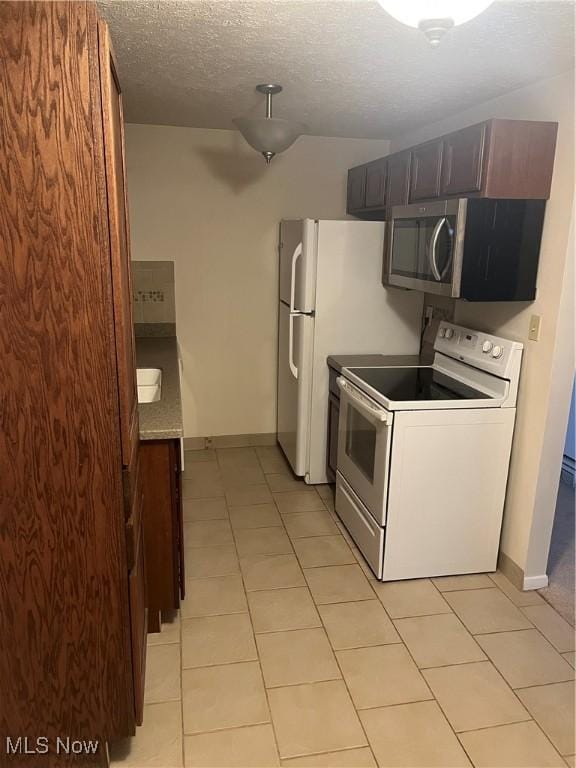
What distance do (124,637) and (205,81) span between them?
7.64 ft

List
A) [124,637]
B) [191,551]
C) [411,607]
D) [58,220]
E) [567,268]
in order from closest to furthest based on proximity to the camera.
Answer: [58,220] < [124,637] < [567,268] < [411,607] < [191,551]

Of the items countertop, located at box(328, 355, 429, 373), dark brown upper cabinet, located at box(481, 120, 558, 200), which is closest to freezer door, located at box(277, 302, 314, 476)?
countertop, located at box(328, 355, 429, 373)

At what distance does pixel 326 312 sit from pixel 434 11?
7.30 feet

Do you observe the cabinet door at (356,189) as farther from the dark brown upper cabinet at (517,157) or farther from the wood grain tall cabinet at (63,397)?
the wood grain tall cabinet at (63,397)

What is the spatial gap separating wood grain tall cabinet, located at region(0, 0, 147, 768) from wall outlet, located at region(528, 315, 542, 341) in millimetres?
1792

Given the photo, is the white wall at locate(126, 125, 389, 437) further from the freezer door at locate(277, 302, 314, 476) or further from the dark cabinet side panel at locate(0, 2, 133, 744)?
the dark cabinet side panel at locate(0, 2, 133, 744)

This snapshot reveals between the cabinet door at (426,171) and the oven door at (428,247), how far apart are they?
0.10 m

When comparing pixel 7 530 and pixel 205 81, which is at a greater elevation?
pixel 205 81

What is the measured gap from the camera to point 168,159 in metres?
3.79

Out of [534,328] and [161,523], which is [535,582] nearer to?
[534,328]

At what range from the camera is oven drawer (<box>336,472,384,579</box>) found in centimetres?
274

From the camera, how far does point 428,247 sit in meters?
2.74

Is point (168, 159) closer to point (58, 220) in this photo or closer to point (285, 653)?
point (58, 220)

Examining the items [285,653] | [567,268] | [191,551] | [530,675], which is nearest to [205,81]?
[567,268]
